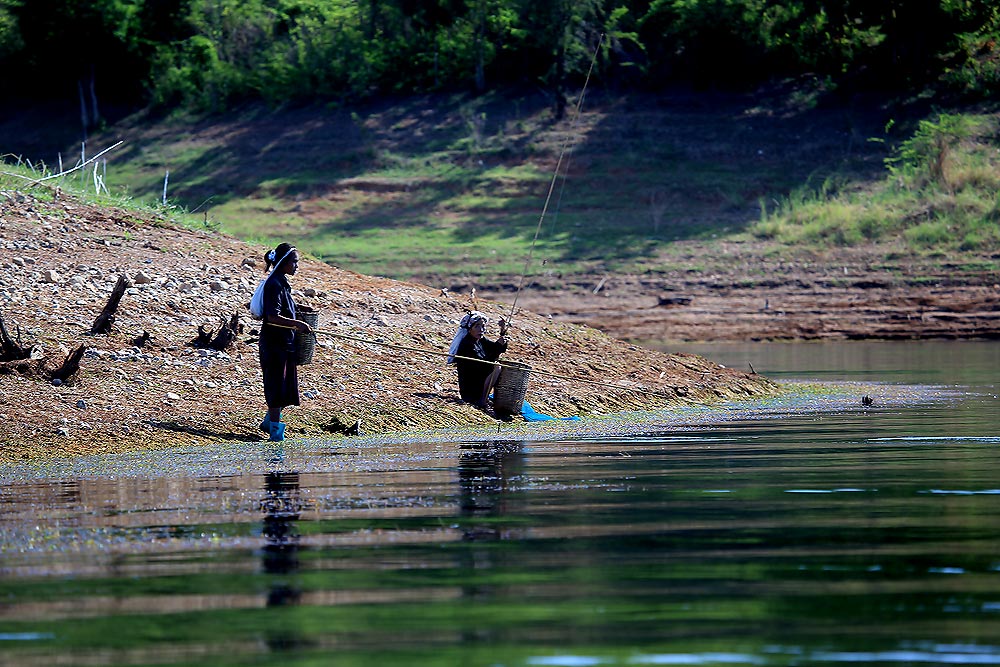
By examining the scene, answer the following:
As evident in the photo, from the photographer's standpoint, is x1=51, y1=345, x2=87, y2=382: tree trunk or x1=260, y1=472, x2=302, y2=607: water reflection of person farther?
x1=51, y1=345, x2=87, y2=382: tree trunk

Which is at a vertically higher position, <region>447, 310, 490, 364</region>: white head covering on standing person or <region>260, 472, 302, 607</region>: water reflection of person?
<region>260, 472, 302, 607</region>: water reflection of person

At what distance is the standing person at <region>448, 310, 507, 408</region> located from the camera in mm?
15547

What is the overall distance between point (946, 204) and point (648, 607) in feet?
106

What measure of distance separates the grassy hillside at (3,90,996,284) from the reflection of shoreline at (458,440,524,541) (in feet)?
74.1

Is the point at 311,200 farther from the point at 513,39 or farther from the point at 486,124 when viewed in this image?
the point at 513,39

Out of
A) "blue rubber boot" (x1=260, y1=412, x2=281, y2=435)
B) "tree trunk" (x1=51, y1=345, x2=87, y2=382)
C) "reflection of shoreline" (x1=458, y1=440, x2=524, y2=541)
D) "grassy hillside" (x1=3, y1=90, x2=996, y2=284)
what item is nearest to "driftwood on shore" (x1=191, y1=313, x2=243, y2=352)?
"tree trunk" (x1=51, y1=345, x2=87, y2=382)

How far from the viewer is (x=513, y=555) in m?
7.12

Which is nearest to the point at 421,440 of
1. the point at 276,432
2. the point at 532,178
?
the point at 276,432

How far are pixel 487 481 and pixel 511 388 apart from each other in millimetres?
5176

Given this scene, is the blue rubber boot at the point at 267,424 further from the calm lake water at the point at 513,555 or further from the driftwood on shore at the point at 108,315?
the driftwood on shore at the point at 108,315

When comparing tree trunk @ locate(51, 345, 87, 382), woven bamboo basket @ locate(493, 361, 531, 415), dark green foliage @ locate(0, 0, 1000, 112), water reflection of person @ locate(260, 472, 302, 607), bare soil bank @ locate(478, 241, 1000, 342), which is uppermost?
water reflection of person @ locate(260, 472, 302, 607)

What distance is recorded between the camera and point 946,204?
36.7m

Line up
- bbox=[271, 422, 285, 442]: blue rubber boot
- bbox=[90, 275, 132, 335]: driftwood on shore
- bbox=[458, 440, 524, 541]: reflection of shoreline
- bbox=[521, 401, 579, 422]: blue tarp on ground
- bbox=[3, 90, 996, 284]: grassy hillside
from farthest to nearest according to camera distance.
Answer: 1. bbox=[3, 90, 996, 284]: grassy hillside
2. bbox=[521, 401, 579, 422]: blue tarp on ground
3. bbox=[90, 275, 132, 335]: driftwood on shore
4. bbox=[271, 422, 285, 442]: blue rubber boot
5. bbox=[458, 440, 524, 541]: reflection of shoreline

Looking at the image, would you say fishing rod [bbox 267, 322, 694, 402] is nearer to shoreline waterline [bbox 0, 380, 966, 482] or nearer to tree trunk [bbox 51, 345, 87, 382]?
shoreline waterline [bbox 0, 380, 966, 482]
